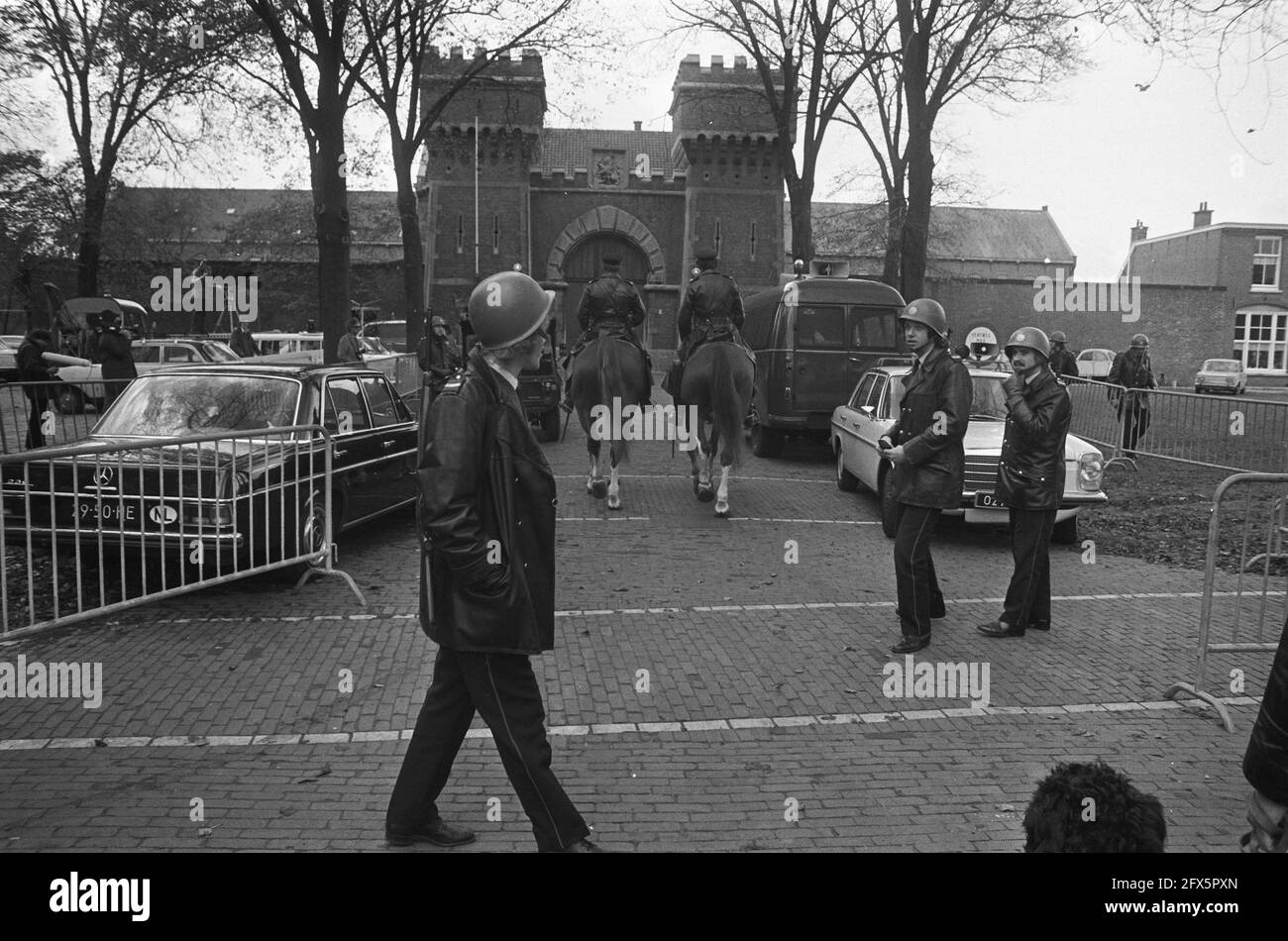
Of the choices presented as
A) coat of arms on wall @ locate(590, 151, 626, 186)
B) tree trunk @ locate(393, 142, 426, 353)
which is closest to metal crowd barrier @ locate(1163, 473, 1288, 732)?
tree trunk @ locate(393, 142, 426, 353)

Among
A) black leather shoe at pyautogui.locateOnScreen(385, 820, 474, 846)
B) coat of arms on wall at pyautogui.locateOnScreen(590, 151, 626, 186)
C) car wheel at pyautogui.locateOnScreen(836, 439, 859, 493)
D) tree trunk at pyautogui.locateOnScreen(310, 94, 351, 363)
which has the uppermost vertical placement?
coat of arms on wall at pyautogui.locateOnScreen(590, 151, 626, 186)

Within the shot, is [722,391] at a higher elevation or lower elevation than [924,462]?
higher

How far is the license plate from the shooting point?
21.2 ft

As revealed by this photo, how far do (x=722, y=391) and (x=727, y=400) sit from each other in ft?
0.40

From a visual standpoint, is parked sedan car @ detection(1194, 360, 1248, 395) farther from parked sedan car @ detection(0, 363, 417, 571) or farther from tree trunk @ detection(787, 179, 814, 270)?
parked sedan car @ detection(0, 363, 417, 571)

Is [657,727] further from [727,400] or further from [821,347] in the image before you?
[821,347]

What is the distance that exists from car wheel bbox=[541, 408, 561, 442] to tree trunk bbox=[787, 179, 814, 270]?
948 centimetres

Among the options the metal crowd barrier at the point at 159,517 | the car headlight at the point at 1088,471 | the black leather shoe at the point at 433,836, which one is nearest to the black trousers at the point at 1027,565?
the car headlight at the point at 1088,471

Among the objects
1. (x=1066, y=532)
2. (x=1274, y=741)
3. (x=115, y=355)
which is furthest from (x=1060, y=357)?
(x=1274, y=741)

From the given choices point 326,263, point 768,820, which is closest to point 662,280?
point 326,263

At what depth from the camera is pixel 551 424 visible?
18.2 meters

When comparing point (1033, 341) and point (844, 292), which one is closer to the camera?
point (1033, 341)

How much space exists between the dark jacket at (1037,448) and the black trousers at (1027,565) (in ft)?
0.31
